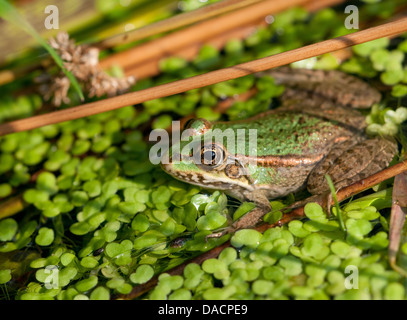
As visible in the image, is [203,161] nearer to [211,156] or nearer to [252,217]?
[211,156]

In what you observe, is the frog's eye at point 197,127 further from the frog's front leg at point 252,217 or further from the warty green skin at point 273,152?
the frog's front leg at point 252,217

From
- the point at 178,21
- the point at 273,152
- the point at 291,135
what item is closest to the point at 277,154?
the point at 273,152

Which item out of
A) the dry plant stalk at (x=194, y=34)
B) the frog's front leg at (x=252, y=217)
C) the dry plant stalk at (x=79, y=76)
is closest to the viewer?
the frog's front leg at (x=252, y=217)

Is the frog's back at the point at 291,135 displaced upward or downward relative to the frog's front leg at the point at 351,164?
upward

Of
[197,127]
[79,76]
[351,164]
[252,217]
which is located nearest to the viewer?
[252,217]

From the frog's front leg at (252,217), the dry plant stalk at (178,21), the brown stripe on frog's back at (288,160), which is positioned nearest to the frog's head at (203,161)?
the brown stripe on frog's back at (288,160)

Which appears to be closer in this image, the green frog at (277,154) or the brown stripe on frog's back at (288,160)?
the green frog at (277,154)

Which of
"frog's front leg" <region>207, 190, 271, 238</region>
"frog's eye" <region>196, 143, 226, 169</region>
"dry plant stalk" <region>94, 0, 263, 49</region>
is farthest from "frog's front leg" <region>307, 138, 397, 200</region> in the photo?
"dry plant stalk" <region>94, 0, 263, 49</region>

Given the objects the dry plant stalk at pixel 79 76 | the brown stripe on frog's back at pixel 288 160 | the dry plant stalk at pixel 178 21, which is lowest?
the brown stripe on frog's back at pixel 288 160
